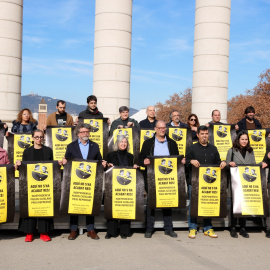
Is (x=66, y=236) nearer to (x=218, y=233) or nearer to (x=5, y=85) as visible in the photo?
(x=218, y=233)

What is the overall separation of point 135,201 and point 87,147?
4.66ft

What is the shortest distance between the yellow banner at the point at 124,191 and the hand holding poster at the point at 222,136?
9.83 feet

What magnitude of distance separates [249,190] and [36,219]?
13.9 ft

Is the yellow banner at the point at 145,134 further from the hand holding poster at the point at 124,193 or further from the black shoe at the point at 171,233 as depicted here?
Result: the black shoe at the point at 171,233

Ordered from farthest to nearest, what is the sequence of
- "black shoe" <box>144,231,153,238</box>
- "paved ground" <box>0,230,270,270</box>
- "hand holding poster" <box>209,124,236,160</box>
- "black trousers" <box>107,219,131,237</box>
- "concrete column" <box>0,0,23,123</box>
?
"concrete column" <box>0,0,23,123</box>
"hand holding poster" <box>209,124,236,160</box>
"black shoe" <box>144,231,153,238</box>
"black trousers" <box>107,219,131,237</box>
"paved ground" <box>0,230,270,270</box>

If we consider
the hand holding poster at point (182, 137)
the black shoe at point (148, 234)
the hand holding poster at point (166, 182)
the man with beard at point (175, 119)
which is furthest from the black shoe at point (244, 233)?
the man with beard at point (175, 119)

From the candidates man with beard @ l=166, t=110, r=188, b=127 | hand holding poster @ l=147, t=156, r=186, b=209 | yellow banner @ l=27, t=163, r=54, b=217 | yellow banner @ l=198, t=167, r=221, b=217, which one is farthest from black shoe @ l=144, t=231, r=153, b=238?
man with beard @ l=166, t=110, r=188, b=127

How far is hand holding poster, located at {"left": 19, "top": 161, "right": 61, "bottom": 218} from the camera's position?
7.50m

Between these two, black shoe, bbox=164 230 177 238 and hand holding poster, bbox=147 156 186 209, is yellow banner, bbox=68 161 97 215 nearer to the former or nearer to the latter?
hand holding poster, bbox=147 156 186 209

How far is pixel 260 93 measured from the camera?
54562mm

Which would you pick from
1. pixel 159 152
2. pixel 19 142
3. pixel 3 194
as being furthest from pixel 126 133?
pixel 3 194

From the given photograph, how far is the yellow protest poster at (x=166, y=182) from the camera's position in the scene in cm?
788

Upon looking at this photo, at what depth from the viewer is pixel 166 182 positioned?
7.95 m

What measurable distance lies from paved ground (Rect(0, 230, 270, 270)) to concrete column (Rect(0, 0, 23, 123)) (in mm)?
7701
